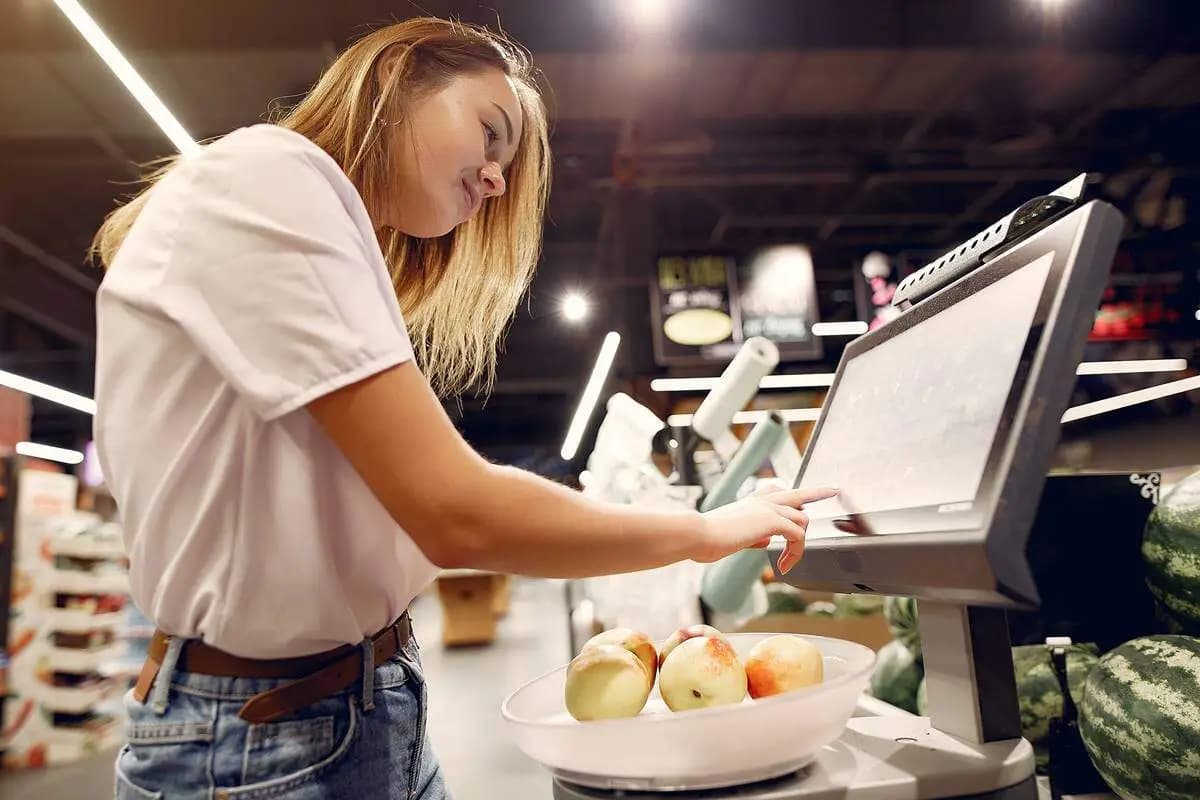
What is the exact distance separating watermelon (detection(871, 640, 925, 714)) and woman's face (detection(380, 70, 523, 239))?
60.2 inches

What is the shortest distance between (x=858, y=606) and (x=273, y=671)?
3396mm

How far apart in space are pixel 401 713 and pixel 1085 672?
1342mm

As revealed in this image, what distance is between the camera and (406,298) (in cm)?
153

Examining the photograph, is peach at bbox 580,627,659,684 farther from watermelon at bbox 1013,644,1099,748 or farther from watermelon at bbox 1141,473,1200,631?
watermelon at bbox 1141,473,1200,631

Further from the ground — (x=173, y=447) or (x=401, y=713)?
(x=173, y=447)

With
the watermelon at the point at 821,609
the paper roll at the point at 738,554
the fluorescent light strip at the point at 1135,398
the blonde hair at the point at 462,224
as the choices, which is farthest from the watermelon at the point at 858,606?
the blonde hair at the point at 462,224

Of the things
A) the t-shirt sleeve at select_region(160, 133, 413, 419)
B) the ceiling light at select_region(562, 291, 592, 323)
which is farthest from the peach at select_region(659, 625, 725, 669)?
the ceiling light at select_region(562, 291, 592, 323)

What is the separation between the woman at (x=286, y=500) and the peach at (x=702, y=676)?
0.13 m

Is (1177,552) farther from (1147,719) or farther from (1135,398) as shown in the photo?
(1135,398)

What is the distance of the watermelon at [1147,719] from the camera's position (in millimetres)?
1364

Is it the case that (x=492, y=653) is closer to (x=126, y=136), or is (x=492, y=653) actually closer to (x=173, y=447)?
(x=126, y=136)

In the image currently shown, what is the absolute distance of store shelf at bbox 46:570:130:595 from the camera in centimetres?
675

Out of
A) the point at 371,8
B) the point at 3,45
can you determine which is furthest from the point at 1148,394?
the point at 3,45

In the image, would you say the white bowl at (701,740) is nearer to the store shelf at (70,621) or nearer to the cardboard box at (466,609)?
the store shelf at (70,621)
